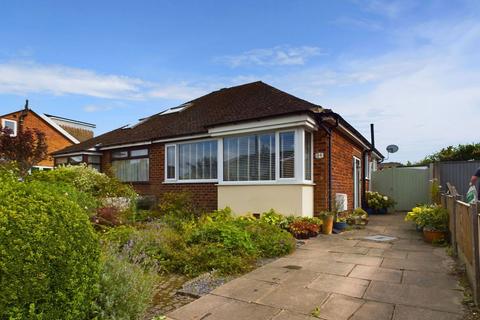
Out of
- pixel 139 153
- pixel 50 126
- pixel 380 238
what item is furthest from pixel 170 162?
pixel 50 126

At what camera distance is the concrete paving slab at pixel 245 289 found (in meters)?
3.96

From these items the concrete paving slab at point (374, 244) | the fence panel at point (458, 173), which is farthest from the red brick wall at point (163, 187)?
the fence panel at point (458, 173)

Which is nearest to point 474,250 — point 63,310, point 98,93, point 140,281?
point 140,281

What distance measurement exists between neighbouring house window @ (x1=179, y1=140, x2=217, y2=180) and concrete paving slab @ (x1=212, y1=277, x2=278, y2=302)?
21.1ft

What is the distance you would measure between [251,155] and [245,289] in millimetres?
5427

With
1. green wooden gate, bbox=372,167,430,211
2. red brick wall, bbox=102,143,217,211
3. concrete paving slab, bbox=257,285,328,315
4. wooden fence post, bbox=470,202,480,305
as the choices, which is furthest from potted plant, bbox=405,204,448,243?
green wooden gate, bbox=372,167,430,211

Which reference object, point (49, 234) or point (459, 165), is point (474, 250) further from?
point (459, 165)

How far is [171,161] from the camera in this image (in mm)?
12031

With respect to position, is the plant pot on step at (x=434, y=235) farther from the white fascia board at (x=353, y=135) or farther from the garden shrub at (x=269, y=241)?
the white fascia board at (x=353, y=135)

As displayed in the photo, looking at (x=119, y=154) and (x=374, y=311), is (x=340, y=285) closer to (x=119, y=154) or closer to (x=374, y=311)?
(x=374, y=311)

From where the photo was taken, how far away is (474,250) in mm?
3652

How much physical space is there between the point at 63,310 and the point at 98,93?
16.8m

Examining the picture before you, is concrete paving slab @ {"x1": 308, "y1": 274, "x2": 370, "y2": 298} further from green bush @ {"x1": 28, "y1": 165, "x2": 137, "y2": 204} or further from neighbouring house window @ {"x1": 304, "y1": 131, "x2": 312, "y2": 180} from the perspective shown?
green bush @ {"x1": 28, "y1": 165, "x2": 137, "y2": 204}

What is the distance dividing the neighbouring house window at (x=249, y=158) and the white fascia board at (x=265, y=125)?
0.27 m
